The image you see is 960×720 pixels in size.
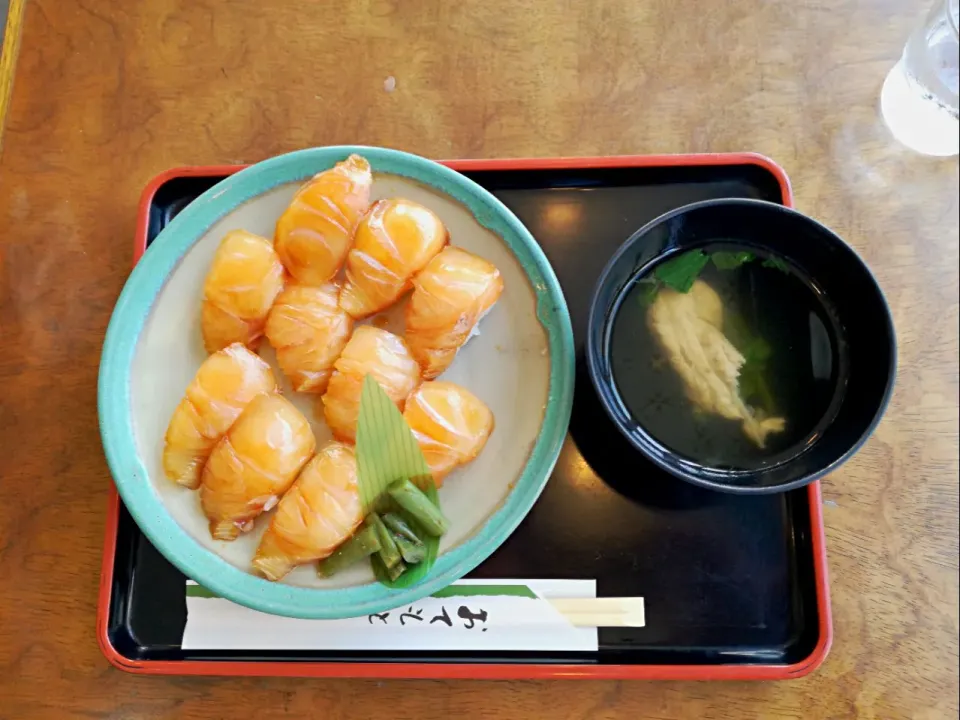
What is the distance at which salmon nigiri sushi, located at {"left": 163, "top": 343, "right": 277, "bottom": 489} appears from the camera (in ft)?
3.86

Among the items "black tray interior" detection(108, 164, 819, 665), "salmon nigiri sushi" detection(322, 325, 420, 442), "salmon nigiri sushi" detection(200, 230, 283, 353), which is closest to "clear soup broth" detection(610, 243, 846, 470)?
"black tray interior" detection(108, 164, 819, 665)

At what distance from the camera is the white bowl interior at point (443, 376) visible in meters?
1.19

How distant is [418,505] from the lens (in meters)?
1.14

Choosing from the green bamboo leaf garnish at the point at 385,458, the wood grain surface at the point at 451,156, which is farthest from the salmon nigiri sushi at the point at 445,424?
the wood grain surface at the point at 451,156

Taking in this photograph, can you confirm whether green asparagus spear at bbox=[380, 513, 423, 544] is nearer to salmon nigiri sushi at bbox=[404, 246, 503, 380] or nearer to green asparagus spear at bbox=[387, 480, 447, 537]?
green asparagus spear at bbox=[387, 480, 447, 537]

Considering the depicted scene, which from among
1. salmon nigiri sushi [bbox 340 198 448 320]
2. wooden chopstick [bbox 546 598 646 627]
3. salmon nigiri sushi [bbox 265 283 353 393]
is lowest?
wooden chopstick [bbox 546 598 646 627]

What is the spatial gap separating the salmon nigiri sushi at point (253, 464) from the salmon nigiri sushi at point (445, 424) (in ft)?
0.62

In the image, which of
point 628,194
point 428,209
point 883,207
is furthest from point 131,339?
point 883,207

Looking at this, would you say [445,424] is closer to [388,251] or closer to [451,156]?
[388,251]

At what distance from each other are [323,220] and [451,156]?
0.36 meters

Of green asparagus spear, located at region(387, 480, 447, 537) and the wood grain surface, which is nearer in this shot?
green asparagus spear, located at region(387, 480, 447, 537)

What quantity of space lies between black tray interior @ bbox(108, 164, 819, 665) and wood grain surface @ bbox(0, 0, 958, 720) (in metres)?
0.07

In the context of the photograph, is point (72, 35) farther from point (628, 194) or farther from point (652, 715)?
point (652, 715)

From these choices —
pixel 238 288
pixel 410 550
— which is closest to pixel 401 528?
pixel 410 550
